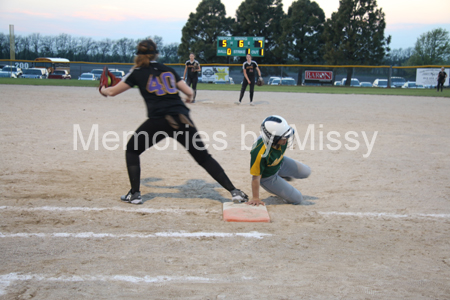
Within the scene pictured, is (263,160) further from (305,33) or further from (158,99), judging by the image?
(305,33)

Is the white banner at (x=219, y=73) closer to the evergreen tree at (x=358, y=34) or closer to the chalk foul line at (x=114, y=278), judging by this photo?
the evergreen tree at (x=358, y=34)

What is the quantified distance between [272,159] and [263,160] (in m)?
0.17

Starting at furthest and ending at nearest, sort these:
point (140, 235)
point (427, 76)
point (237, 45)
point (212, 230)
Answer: point (237, 45) → point (427, 76) → point (212, 230) → point (140, 235)

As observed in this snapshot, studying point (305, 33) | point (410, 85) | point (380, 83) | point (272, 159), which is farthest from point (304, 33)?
point (272, 159)

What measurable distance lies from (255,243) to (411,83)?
37.4 meters

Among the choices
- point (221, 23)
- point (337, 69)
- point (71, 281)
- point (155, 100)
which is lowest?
point (71, 281)

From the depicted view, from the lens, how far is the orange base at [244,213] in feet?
13.3

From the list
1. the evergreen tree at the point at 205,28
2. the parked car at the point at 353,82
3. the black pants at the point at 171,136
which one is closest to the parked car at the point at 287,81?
the parked car at the point at 353,82

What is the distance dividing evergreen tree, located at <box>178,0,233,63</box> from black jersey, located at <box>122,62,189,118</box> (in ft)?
173

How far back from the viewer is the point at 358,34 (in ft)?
156

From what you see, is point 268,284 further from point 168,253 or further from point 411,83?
point 411,83

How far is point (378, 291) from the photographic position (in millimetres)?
2682

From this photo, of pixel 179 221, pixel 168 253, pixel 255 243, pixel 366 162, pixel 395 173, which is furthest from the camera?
pixel 366 162

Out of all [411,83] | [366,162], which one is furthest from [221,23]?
[366,162]
